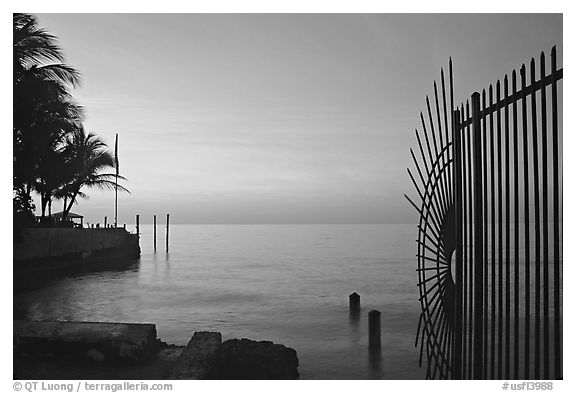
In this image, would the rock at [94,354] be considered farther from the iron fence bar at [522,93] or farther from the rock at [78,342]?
the iron fence bar at [522,93]

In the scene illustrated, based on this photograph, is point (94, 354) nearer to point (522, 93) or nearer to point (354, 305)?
point (522, 93)

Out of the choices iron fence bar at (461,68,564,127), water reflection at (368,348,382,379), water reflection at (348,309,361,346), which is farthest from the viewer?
water reflection at (348,309,361,346)

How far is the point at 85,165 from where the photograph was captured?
23828 mm

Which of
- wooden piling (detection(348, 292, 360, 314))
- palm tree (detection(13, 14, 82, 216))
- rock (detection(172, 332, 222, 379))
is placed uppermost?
palm tree (detection(13, 14, 82, 216))

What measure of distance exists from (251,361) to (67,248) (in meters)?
17.4

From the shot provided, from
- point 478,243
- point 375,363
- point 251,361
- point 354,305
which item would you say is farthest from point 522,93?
point 354,305

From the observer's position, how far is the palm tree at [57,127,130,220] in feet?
71.5

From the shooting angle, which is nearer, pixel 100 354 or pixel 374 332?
pixel 100 354

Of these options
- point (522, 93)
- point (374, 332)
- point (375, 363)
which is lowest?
point (375, 363)

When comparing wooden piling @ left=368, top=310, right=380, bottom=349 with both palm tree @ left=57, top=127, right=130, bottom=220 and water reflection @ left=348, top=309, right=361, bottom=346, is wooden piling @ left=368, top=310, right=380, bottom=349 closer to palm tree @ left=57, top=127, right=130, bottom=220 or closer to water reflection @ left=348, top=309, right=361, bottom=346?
water reflection @ left=348, top=309, right=361, bottom=346

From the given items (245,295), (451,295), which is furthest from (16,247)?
(451,295)

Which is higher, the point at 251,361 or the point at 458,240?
the point at 458,240

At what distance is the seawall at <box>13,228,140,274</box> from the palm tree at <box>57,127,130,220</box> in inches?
105

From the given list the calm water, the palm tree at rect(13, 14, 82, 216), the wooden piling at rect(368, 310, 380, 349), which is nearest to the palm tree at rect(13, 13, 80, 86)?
the palm tree at rect(13, 14, 82, 216)
